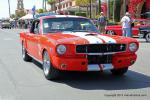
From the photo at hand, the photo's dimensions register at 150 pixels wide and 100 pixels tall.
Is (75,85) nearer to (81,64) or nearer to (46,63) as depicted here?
(81,64)

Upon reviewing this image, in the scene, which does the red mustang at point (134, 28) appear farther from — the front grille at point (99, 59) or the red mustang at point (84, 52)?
the front grille at point (99, 59)

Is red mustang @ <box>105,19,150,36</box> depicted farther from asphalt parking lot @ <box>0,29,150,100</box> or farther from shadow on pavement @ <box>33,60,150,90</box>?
shadow on pavement @ <box>33,60,150,90</box>

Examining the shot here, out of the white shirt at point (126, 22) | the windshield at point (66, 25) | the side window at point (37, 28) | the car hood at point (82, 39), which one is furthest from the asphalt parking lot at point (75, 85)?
the white shirt at point (126, 22)

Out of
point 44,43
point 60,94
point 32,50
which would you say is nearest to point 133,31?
point 32,50

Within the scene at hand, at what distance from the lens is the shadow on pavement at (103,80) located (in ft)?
25.2

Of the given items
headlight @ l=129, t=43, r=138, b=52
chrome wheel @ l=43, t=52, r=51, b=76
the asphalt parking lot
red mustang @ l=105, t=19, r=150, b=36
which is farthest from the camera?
red mustang @ l=105, t=19, r=150, b=36

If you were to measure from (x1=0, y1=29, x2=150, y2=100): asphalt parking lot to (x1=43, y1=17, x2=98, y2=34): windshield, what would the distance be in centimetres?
110

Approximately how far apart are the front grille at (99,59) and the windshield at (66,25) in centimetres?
179

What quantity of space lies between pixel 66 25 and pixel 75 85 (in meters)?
2.21

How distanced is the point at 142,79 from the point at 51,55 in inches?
81.5

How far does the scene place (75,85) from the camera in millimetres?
7910

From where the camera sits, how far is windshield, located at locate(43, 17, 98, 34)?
9468 millimetres

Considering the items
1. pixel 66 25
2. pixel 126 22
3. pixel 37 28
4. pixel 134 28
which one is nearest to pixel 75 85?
pixel 66 25

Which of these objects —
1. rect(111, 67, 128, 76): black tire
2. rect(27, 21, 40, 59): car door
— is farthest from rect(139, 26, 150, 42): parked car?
rect(111, 67, 128, 76): black tire
